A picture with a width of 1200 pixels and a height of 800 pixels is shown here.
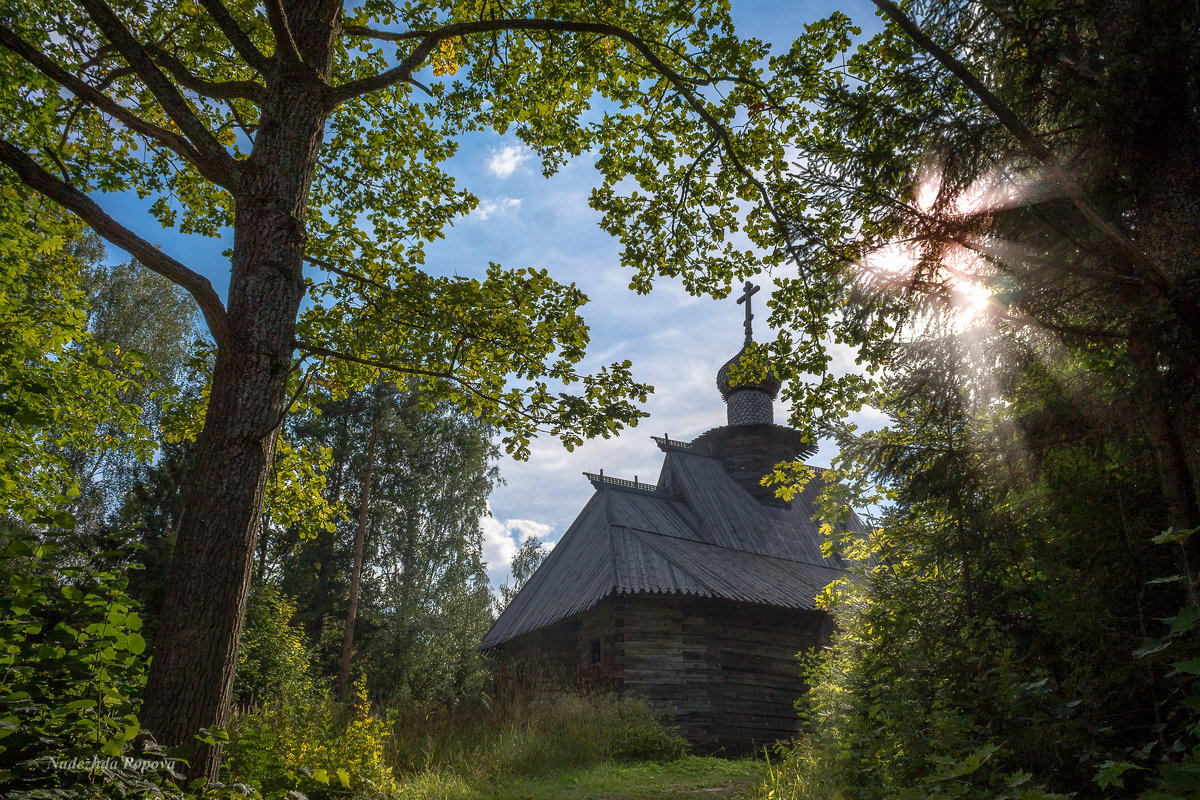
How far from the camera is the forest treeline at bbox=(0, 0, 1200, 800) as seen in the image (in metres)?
3.62

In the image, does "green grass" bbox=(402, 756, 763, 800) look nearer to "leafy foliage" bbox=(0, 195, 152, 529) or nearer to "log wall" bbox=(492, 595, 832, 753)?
"log wall" bbox=(492, 595, 832, 753)

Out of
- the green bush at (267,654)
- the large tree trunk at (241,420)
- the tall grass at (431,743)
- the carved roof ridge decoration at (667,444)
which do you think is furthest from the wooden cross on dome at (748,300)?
the large tree trunk at (241,420)

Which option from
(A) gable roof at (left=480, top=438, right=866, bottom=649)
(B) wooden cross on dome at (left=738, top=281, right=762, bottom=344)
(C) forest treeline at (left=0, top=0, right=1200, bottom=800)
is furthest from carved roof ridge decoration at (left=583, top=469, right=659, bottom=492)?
(C) forest treeline at (left=0, top=0, right=1200, bottom=800)

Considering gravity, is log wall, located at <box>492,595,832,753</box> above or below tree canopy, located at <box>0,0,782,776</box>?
below

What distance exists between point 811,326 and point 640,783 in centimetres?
653

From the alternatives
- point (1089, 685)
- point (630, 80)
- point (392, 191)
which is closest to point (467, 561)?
point (392, 191)

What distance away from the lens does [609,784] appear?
864 centimetres

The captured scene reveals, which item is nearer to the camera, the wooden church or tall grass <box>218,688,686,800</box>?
tall grass <box>218,688,686,800</box>

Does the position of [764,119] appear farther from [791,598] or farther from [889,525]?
[791,598]

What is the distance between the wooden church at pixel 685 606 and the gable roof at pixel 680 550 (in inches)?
2.0

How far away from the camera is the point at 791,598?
629 inches

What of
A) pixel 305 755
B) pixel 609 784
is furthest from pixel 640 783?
pixel 305 755

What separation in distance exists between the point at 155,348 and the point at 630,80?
20685 millimetres

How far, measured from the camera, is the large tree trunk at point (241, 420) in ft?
12.2
